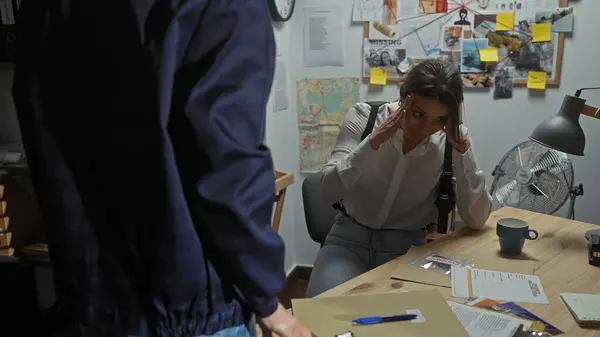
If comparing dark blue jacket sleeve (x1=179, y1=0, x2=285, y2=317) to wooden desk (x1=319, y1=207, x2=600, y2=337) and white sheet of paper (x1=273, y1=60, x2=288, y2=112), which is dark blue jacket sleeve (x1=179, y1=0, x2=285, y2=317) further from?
white sheet of paper (x1=273, y1=60, x2=288, y2=112)

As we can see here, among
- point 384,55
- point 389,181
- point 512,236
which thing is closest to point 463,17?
point 384,55

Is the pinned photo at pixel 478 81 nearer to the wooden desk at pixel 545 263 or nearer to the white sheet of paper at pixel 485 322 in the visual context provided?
the wooden desk at pixel 545 263

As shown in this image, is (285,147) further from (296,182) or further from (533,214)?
(533,214)

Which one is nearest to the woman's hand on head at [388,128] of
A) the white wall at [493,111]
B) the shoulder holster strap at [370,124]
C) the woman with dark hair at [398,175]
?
the woman with dark hair at [398,175]

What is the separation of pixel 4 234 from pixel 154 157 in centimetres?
116

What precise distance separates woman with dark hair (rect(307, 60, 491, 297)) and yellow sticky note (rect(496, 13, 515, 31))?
102 cm

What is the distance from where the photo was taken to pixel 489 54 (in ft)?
8.64

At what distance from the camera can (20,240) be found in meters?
1.61

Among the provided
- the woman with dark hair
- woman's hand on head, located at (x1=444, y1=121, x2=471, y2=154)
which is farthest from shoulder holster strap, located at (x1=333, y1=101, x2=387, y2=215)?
woman's hand on head, located at (x1=444, y1=121, x2=471, y2=154)

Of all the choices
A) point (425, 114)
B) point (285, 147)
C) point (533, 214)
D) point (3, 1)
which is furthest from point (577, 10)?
point (3, 1)

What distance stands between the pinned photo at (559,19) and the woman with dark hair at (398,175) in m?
1.07

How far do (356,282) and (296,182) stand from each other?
5.85 ft

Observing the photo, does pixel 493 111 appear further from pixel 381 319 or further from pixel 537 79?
pixel 381 319

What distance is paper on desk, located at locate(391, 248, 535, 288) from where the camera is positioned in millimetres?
1370
